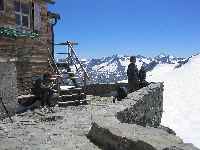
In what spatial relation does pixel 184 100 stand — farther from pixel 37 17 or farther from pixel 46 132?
pixel 46 132

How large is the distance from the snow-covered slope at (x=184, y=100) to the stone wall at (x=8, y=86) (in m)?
26.6

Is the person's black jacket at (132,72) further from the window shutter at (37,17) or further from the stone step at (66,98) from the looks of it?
the window shutter at (37,17)

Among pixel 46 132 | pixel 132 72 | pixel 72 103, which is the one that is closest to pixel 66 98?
Answer: pixel 72 103

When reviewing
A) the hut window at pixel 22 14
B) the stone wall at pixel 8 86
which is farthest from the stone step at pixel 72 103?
the hut window at pixel 22 14

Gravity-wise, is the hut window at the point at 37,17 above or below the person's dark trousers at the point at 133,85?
above

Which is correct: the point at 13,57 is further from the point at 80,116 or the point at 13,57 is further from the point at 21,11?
the point at 80,116

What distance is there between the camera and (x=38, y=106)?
15281 millimetres

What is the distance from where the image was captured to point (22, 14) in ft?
58.4

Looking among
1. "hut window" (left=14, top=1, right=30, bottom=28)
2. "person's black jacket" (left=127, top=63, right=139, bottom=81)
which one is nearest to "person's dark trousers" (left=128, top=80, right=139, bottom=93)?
"person's black jacket" (left=127, top=63, right=139, bottom=81)

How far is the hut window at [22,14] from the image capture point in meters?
17.5

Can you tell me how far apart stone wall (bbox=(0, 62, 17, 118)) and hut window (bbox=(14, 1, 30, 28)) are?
4675 mm

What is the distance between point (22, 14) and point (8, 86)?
5442 millimetres

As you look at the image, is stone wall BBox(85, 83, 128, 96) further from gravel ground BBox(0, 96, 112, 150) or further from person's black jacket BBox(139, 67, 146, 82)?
gravel ground BBox(0, 96, 112, 150)

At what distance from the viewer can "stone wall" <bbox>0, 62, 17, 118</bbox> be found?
42.6 feet
